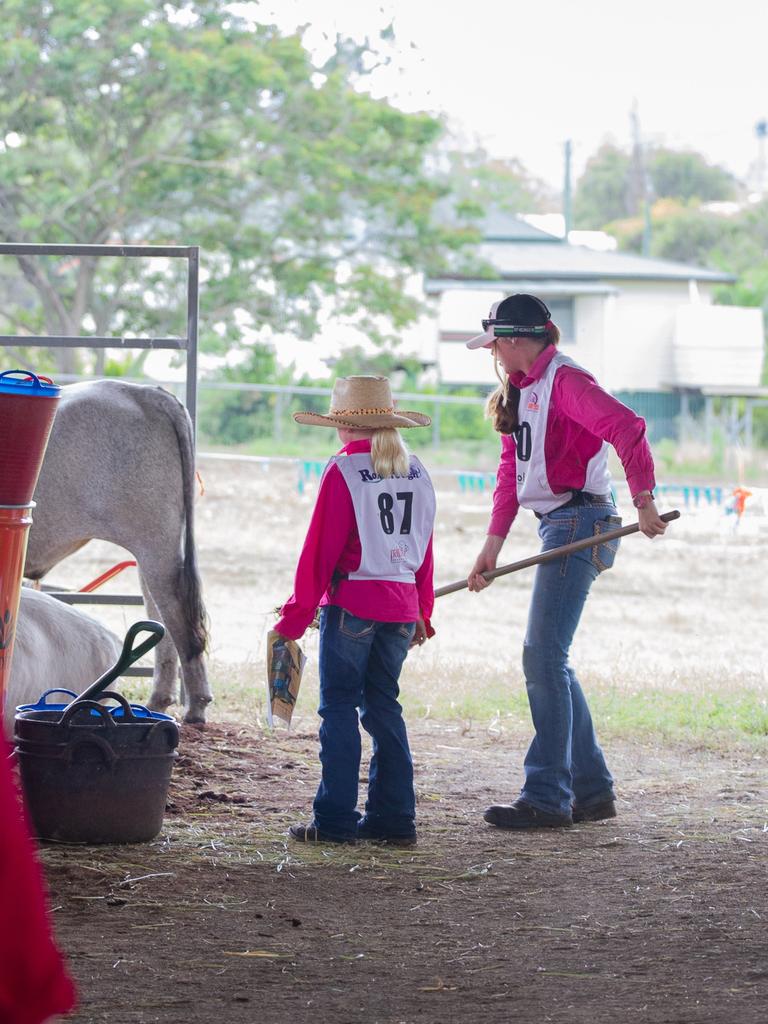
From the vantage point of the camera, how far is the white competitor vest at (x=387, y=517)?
492cm

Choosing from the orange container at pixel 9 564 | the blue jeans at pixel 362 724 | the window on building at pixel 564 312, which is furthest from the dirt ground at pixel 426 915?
the window on building at pixel 564 312

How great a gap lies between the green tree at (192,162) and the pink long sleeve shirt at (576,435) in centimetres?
1735

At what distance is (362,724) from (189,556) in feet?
7.17

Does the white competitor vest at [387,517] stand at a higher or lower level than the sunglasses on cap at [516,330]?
lower

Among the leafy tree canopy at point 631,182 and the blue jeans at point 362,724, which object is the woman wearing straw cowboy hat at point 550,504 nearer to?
the blue jeans at point 362,724

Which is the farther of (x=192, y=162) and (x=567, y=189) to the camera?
(x=567, y=189)

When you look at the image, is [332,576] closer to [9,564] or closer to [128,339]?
[9,564]

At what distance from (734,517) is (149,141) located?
11251mm

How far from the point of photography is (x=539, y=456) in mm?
5312

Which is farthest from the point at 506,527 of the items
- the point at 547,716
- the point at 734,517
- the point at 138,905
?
the point at 734,517

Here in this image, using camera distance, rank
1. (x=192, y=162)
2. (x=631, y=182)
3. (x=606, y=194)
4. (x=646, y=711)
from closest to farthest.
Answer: (x=646, y=711) → (x=192, y=162) → (x=631, y=182) → (x=606, y=194)

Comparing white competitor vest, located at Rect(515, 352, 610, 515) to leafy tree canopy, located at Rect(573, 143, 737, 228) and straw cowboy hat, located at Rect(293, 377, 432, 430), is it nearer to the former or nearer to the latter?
straw cowboy hat, located at Rect(293, 377, 432, 430)

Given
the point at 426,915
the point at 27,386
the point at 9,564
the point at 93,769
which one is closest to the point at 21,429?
the point at 27,386

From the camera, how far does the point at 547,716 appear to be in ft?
17.4
